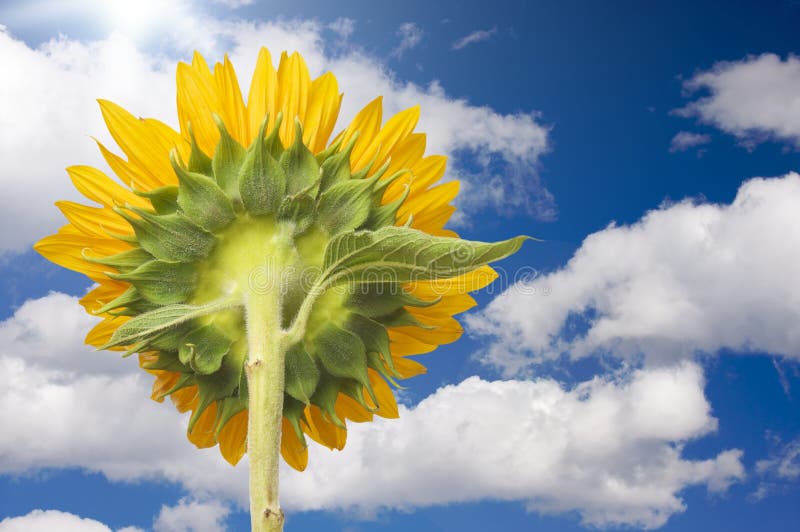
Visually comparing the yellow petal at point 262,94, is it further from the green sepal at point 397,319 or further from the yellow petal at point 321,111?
the green sepal at point 397,319

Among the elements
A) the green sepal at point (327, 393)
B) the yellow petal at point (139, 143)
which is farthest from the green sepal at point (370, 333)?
the yellow petal at point (139, 143)

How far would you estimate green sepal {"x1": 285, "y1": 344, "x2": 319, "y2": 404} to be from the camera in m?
3.06

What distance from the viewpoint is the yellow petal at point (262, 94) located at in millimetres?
3451

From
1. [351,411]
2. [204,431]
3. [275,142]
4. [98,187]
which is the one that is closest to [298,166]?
[275,142]

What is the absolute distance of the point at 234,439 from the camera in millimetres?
4008

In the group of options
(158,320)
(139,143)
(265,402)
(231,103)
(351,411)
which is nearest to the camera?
(265,402)

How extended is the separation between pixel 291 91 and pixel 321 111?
168 mm

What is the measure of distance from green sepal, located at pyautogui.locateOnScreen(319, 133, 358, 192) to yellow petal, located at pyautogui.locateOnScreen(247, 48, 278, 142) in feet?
1.34

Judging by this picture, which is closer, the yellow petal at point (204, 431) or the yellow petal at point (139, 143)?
the yellow petal at point (139, 143)

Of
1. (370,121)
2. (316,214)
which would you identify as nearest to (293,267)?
(316,214)

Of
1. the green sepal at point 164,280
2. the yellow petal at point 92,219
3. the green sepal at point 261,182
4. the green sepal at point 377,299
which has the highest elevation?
the yellow petal at point 92,219

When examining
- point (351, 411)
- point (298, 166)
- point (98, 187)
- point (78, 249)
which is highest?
point (98, 187)

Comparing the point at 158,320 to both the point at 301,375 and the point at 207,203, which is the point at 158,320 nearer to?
the point at 207,203

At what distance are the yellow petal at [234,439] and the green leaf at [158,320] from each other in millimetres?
1038
